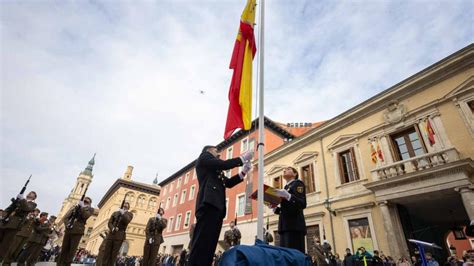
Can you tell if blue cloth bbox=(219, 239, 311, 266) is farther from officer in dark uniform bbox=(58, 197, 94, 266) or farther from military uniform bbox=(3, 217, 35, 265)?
military uniform bbox=(3, 217, 35, 265)

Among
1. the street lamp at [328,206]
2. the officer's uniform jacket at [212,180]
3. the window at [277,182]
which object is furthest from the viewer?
the window at [277,182]

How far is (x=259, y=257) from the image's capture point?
1.71m

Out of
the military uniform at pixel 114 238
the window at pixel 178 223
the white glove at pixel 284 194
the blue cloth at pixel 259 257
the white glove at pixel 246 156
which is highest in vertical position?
the window at pixel 178 223

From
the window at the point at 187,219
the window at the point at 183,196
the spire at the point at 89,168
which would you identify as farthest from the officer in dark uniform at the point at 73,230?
the spire at the point at 89,168

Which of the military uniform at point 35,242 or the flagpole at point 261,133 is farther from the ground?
the flagpole at point 261,133

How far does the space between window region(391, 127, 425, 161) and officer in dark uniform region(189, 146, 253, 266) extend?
403 inches

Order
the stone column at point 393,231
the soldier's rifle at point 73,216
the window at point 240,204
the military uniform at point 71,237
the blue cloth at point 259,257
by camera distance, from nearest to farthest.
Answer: the blue cloth at point 259,257, the military uniform at point 71,237, the soldier's rifle at point 73,216, the stone column at point 393,231, the window at point 240,204

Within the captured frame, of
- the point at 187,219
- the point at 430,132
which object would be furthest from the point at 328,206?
the point at 187,219

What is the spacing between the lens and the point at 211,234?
2.91 meters

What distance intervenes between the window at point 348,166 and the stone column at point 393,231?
2.16m

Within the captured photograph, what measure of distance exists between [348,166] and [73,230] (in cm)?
1252

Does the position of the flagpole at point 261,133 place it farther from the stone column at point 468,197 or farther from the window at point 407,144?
the window at point 407,144

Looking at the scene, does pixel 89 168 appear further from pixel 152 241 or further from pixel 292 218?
pixel 292 218

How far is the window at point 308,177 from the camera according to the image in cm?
1431
